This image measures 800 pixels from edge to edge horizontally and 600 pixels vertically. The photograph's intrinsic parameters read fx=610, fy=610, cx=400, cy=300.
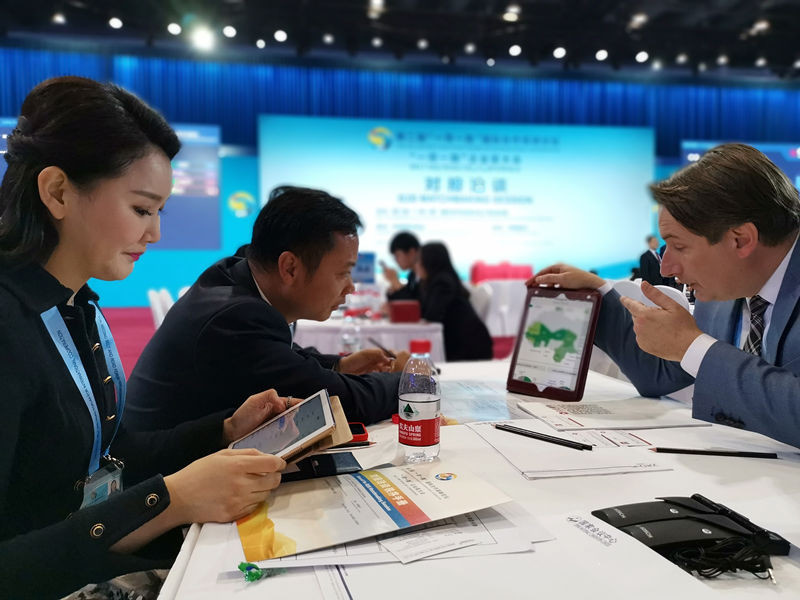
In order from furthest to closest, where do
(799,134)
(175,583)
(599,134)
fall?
(799,134), (599,134), (175,583)

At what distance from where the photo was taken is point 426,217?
8.59 meters

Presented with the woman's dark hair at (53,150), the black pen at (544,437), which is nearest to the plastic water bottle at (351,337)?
the black pen at (544,437)

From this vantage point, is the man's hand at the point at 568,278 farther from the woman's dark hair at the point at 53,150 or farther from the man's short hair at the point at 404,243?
the man's short hair at the point at 404,243

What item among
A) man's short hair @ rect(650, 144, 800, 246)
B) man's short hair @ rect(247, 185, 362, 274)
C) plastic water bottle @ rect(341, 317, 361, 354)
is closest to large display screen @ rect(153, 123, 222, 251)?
plastic water bottle @ rect(341, 317, 361, 354)

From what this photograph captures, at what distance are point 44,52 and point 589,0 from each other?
23.3ft

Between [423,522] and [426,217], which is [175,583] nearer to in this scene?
[423,522]

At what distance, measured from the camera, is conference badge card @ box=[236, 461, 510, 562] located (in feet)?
2.61

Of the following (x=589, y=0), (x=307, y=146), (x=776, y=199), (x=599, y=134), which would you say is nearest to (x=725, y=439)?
(x=776, y=199)

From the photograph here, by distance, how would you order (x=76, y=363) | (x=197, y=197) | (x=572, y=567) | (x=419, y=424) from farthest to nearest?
(x=197, y=197), (x=419, y=424), (x=76, y=363), (x=572, y=567)

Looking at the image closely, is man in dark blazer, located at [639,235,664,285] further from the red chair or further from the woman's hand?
the red chair

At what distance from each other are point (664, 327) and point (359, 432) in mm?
700

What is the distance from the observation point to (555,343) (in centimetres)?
172

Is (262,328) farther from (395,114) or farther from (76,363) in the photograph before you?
(395,114)

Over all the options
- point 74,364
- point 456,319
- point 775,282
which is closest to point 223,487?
point 74,364
